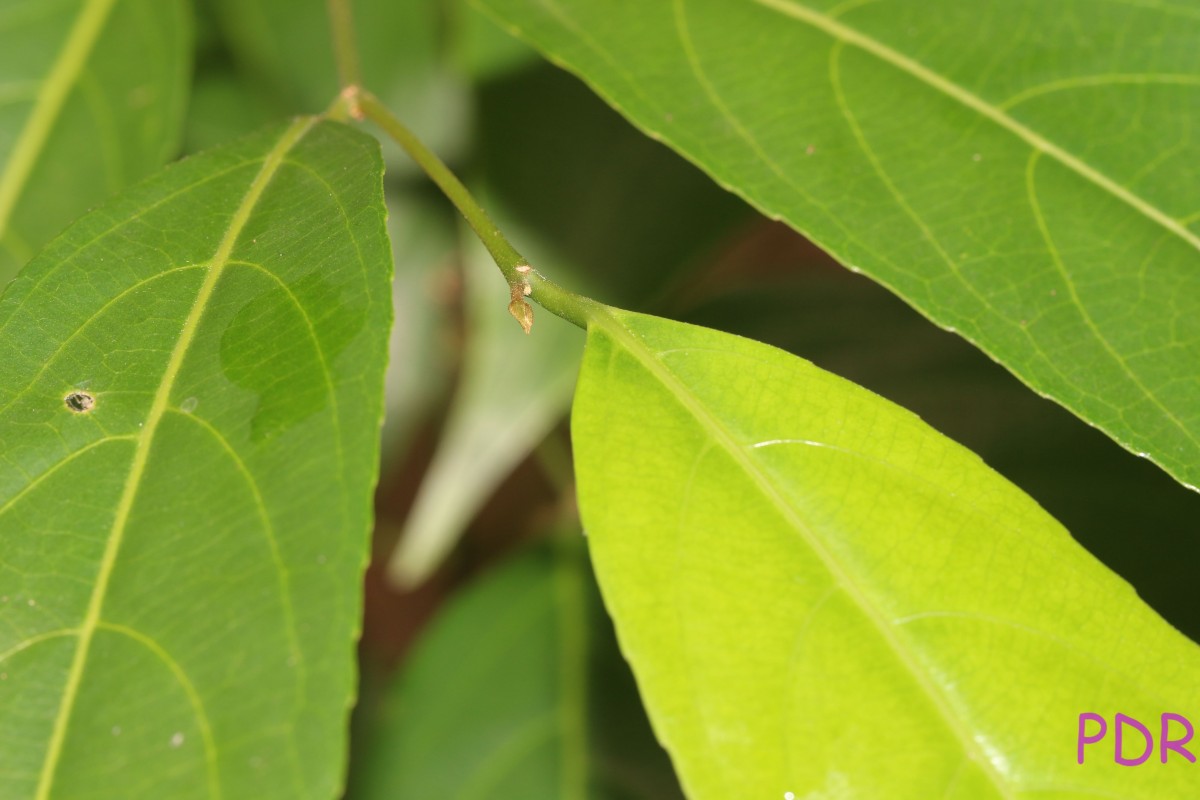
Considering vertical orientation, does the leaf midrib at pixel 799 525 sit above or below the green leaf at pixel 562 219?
below

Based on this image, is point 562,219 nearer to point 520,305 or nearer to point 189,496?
point 520,305

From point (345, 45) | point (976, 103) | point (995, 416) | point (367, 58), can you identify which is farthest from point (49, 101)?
point (995, 416)

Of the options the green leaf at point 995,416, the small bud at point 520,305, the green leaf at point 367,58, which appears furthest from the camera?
the green leaf at point 367,58

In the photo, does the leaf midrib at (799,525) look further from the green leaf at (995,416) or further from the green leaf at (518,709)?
the green leaf at (518,709)

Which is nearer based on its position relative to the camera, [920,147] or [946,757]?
[946,757]

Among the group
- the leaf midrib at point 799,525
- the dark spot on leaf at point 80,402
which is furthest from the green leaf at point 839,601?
the dark spot on leaf at point 80,402

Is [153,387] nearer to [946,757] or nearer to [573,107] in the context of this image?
[946,757]

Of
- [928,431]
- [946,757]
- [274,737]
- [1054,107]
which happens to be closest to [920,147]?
[1054,107]
